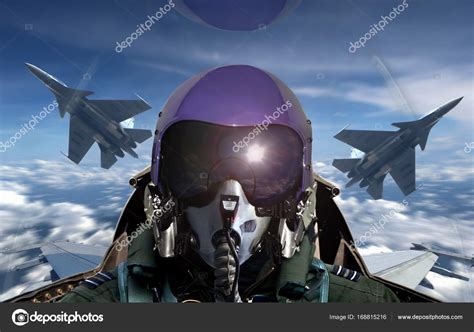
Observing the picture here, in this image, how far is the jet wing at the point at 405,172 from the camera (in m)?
18.8

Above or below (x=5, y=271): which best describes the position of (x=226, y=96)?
above

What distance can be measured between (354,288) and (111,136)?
59.5ft

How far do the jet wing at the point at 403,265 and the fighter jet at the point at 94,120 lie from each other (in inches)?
539

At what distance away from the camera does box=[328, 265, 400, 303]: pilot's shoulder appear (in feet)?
5.72

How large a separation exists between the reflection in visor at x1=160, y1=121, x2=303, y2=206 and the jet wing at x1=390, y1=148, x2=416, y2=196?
18.8 metres

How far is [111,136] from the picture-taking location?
60.0 ft

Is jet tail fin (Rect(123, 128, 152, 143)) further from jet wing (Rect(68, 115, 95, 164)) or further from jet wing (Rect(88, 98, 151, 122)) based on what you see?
jet wing (Rect(68, 115, 95, 164))

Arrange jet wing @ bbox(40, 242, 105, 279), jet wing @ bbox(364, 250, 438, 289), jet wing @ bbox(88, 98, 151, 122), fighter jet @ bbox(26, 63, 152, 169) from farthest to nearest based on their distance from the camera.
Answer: jet wing @ bbox(88, 98, 151, 122)
fighter jet @ bbox(26, 63, 152, 169)
jet wing @ bbox(40, 242, 105, 279)
jet wing @ bbox(364, 250, 438, 289)

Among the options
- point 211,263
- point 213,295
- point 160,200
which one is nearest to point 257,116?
point 160,200

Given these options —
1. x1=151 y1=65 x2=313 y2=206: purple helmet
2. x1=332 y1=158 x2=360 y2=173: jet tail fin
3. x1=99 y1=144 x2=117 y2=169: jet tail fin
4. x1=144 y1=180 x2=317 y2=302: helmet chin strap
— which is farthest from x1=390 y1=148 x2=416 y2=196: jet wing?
x1=144 y1=180 x2=317 y2=302: helmet chin strap

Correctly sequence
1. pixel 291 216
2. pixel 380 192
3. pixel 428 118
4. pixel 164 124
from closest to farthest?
pixel 291 216
pixel 164 124
pixel 428 118
pixel 380 192

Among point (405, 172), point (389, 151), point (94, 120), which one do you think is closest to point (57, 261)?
point (94, 120)

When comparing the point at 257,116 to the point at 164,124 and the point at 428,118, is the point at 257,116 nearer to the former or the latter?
the point at 164,124

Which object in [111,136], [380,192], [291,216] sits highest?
[111,136]
